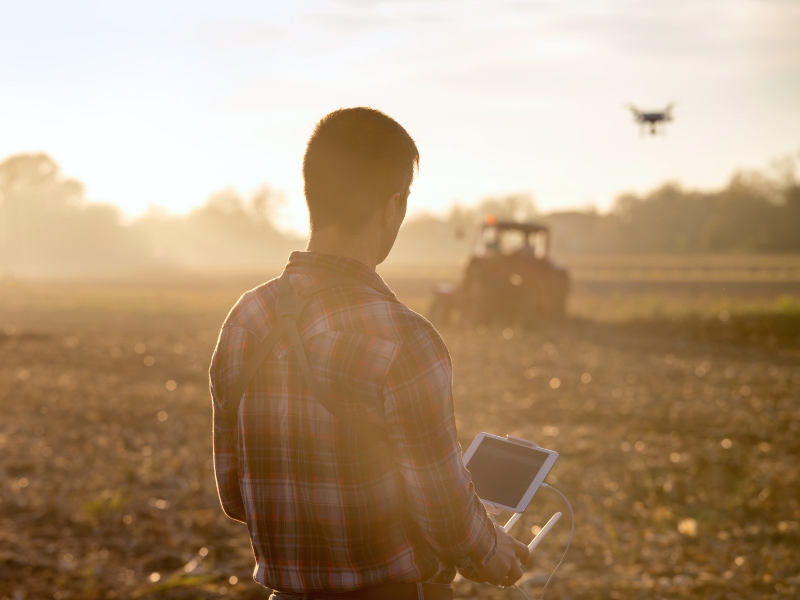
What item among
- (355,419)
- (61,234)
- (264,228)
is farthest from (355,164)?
(264,228)

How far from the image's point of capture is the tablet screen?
1.81 meters

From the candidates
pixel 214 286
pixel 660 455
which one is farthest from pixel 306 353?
pixel 214 286

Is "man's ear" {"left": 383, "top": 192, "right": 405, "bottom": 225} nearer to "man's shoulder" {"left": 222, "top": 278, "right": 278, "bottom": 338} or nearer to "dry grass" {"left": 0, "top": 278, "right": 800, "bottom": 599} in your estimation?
"man's shoulder" {"left": 222, "top": 278, "right": 278, "bottom": 338}

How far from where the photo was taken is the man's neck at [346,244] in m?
1.56

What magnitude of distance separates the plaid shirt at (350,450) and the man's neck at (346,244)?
2 centimetres

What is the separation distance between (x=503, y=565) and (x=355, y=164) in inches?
34.5

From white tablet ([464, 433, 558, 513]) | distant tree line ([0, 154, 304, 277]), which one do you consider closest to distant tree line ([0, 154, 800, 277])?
distant tree line ([0, 154, 304, 277])

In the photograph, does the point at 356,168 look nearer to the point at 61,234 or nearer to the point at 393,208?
the point at 393,208

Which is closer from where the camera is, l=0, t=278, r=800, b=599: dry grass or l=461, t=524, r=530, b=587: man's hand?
l=461, t=524, r=530, b=587: man's hand

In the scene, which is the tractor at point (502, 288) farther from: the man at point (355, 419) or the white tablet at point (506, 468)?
the man at point (355, 419)

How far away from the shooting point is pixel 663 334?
1480 centimetres

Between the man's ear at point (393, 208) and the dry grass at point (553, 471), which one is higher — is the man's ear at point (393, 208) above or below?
above

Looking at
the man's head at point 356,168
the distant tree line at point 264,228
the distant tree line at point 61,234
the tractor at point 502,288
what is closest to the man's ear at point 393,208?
the man's head at point 356,168

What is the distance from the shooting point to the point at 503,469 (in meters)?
1.84
